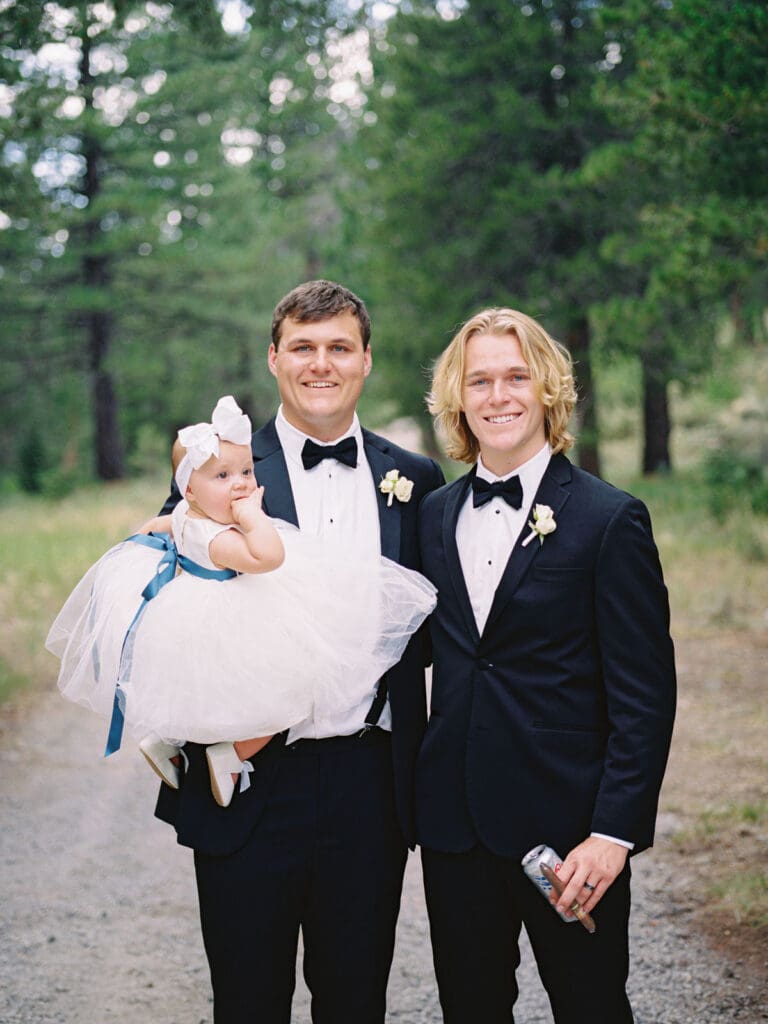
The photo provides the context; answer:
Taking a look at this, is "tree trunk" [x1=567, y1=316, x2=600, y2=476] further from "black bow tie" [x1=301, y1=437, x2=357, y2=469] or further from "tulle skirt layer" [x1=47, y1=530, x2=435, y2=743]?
"tulle skirt layer" [x1=47, y1=530, x2=435, y2=743]

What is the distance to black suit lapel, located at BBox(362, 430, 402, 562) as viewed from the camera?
2.97m

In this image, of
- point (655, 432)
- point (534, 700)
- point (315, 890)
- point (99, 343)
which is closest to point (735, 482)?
point (655, 432)

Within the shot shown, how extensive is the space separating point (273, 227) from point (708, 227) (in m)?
19.2

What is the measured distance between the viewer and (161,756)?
277cm

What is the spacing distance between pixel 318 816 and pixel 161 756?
48 centimetres

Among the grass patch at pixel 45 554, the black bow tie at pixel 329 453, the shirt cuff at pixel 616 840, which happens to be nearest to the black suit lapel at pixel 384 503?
the black bow tie at pixel 329 453

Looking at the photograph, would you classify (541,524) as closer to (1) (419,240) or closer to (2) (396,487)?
(2) (396,487)

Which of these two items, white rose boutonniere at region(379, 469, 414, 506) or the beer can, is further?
white rose boutonniere at region(379, 469, 414, 506)

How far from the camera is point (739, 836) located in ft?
16.6

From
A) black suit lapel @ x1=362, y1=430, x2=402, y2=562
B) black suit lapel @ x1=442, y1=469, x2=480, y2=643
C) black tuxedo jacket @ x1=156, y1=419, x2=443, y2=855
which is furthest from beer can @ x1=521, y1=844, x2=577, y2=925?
black suit lapel @ x1=362, y1=430, x2=402, y2=562

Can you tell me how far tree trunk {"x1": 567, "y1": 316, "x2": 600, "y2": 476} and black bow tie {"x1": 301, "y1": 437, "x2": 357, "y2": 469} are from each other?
1238 centimetres

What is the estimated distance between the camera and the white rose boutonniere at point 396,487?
119 inches

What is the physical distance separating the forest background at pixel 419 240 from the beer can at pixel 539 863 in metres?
2.14

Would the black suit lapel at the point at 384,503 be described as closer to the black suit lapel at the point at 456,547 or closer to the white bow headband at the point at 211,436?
the black suit lapel at the point at 456,547
